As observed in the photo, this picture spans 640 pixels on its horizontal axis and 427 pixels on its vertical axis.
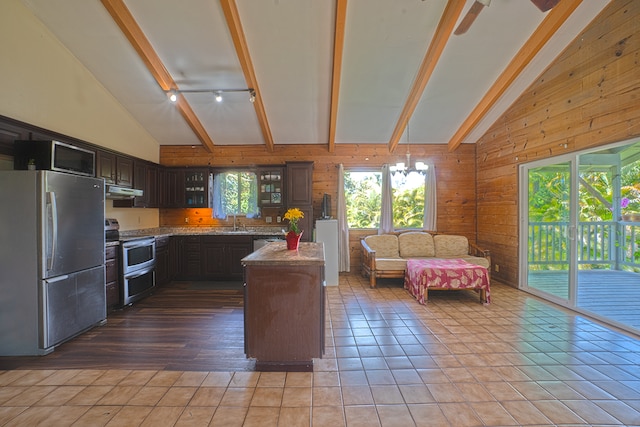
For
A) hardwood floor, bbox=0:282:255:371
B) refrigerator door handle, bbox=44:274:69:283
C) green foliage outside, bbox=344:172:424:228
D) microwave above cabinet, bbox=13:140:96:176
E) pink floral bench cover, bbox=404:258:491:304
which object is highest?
microwave above cabinet, bbox=13:140:96:176

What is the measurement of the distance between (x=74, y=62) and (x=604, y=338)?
7017 mm

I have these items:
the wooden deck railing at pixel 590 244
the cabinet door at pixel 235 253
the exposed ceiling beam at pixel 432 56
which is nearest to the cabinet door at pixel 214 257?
the cabinet door at pixel 235 253

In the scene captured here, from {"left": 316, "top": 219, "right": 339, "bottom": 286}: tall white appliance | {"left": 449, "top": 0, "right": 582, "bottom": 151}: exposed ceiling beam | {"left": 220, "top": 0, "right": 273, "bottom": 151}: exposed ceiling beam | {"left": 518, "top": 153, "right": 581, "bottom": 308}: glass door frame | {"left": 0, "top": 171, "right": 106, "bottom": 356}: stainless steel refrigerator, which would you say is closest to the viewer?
{"left": 0, "top": 171, "right": 106, "bottom": 356}: stainless steel refrigerator

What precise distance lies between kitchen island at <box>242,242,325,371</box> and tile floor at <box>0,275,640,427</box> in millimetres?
167

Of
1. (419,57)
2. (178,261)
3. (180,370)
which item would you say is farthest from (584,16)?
(178,261)

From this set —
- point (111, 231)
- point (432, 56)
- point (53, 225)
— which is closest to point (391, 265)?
point (432, 56)

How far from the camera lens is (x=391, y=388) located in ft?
6.68

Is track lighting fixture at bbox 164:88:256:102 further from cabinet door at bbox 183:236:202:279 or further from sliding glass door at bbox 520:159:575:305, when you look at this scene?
sliding glass door at bbox 520:159:575:305

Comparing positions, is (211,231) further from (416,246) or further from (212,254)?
(416,246)

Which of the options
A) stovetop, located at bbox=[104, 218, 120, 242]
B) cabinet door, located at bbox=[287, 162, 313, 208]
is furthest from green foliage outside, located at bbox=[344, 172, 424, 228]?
stovetop, located at bbox=[104, 218, 120, 242]

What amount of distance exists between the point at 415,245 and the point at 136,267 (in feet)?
15.3

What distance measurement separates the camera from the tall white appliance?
16.0 ft

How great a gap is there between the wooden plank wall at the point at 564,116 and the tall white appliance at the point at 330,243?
2.97m

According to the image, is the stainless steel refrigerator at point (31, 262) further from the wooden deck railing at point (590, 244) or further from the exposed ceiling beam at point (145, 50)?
the wooden deck railing at point (590, 244)
